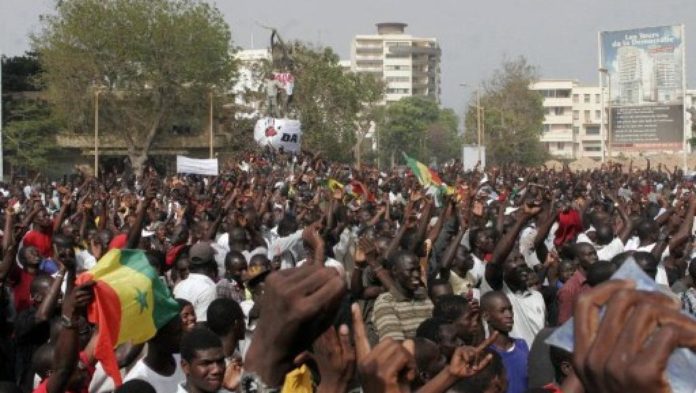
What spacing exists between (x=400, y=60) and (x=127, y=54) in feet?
357

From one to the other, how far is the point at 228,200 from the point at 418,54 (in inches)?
5803

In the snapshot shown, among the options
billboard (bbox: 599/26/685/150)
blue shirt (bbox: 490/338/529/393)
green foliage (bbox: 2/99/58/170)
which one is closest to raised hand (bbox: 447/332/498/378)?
blue shirt (bbox: 490/338/529/393)

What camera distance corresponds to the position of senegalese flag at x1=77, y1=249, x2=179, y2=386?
4375 mm

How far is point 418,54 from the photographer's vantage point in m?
159

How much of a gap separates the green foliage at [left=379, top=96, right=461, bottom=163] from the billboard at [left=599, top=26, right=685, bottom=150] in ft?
125

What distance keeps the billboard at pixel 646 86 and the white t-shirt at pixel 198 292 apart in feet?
150

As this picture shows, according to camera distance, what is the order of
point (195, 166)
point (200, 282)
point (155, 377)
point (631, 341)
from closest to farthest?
point (631, 341)
point (155, 377)
point (200, 282)
point (195, 166)

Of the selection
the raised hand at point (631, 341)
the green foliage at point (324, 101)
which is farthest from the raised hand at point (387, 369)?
the green foliage at point (324, 101)

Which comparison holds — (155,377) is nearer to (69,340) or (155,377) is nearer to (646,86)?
(69,340)

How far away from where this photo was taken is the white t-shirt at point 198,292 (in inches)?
281

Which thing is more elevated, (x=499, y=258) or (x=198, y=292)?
(x=499, y=258)

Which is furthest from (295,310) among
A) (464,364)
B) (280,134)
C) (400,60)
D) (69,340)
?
(400,60)

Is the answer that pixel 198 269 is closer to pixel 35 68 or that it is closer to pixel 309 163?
pixel 309 163

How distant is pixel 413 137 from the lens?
318 feet
